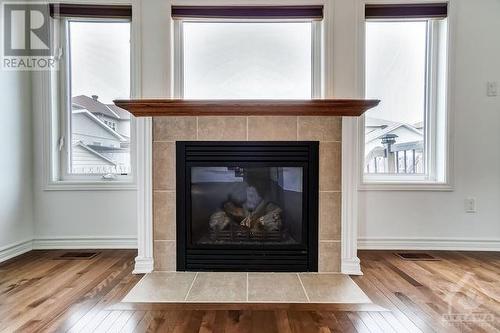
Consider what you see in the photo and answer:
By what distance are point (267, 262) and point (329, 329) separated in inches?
31.8

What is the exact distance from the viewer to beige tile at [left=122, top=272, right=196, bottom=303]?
5.89 feet

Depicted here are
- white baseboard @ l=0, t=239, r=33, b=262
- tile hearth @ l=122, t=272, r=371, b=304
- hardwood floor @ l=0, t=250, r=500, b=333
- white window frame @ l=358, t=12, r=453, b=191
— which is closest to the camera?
hardwood floor @ l=0, t=250, r=500, b=333

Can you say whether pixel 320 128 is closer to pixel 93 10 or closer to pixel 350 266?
pixel 350 266

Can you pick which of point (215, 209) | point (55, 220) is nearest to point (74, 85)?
point (55, 220)

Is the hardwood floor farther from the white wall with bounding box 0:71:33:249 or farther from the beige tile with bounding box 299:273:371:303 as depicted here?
the white wall with bounding box 0:71:33:249

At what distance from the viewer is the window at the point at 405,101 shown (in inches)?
108

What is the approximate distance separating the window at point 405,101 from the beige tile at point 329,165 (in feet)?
2.27

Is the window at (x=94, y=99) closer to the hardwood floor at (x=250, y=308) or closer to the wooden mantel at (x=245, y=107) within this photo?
the wooden mantel at (x=245, y=107)

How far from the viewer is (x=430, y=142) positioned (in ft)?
9.18

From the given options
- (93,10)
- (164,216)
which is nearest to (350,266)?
(164,216)

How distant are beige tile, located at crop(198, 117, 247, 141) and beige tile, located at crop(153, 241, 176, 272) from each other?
0.80 metres

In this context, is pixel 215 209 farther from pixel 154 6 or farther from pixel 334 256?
pixel 154 6

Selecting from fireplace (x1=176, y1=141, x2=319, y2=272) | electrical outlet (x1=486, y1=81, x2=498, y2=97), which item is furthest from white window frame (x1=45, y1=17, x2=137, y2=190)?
electrical outlet (x1=486, y1=81, x2=498, y2=97)

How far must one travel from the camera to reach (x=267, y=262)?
2.24 metres
